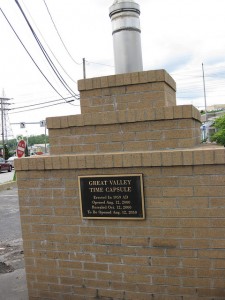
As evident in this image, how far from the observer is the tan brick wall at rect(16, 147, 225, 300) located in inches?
117

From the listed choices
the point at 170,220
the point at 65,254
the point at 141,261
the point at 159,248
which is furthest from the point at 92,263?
the point at 170,220

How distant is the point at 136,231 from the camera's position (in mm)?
3172


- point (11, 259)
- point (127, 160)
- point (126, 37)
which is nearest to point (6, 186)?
point (11, 259)

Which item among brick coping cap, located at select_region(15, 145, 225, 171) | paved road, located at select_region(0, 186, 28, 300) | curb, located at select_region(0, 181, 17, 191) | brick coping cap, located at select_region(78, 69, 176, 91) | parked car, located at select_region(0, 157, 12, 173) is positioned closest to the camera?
brick coping cap, located at select_region(15, 145, 225, 171)

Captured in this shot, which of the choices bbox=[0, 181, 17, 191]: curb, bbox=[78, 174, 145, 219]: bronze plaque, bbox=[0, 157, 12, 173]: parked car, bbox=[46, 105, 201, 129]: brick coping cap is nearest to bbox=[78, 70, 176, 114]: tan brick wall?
bbox=[46, 105, 201, 129]: brick coping cap

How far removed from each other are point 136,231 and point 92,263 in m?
0.61

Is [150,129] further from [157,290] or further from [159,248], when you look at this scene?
[157,290]

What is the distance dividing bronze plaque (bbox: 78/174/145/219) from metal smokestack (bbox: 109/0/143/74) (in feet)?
4.15

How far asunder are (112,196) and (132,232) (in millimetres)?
400

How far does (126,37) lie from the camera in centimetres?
361

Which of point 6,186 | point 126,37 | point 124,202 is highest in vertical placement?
point 126,37

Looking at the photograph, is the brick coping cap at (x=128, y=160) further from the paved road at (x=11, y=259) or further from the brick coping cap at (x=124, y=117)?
the paved road at (x=11, y=259)

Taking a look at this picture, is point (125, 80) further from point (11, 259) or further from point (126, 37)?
→ point (11, 259)

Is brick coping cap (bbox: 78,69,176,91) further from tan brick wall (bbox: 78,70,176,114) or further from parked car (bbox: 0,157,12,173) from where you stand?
parked car (bbox: 0,157,12,173)
